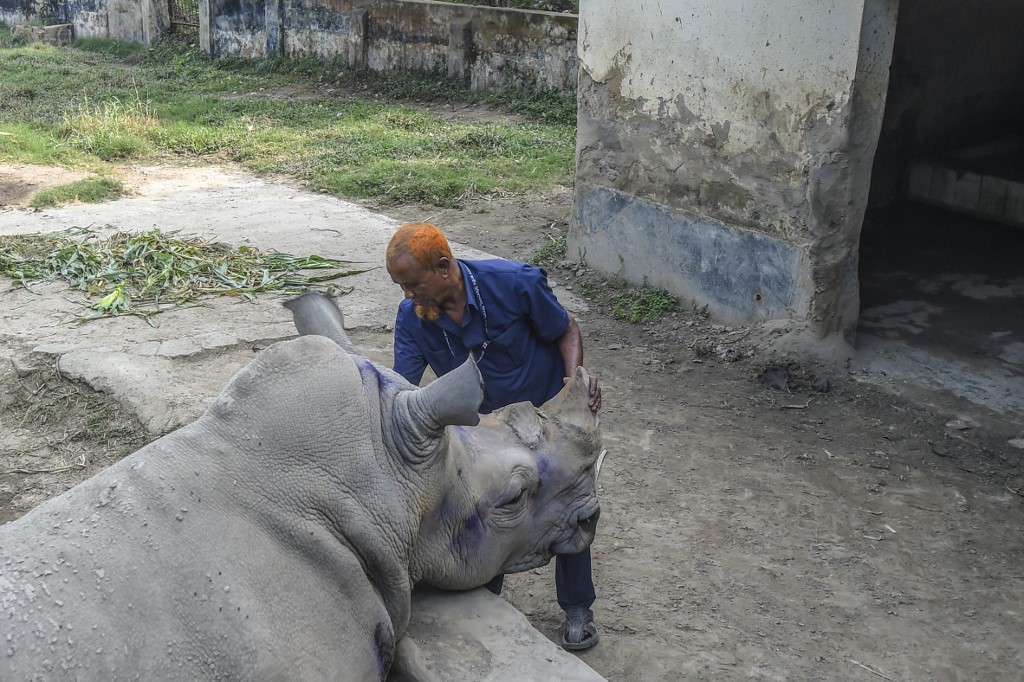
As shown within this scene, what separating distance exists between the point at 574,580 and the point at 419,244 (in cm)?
129

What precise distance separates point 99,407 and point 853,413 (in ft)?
13.2

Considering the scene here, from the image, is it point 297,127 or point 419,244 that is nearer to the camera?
point 419,244

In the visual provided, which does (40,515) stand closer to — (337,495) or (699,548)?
(337,495)

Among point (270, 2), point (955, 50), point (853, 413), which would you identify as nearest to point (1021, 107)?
point (955, 50)

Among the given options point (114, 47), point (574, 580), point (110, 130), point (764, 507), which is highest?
point (114, 47)

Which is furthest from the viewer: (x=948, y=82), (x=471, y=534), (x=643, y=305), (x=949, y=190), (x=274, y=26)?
(x=274, y=26)

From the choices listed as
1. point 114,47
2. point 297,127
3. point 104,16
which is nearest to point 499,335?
point 297,127

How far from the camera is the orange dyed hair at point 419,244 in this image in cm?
328

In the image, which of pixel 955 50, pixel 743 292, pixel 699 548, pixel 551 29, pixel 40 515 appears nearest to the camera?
pixel 40 515

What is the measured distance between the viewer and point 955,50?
9.13m

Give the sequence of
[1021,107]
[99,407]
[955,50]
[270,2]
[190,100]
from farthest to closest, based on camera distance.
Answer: [270,2]
[190,100]
[1021,107]
[955,50]
[99,407]

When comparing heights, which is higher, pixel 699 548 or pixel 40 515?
pixel 40 515

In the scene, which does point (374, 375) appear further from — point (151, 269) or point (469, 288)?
point (151, 269)

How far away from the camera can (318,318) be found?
2.78 meters
